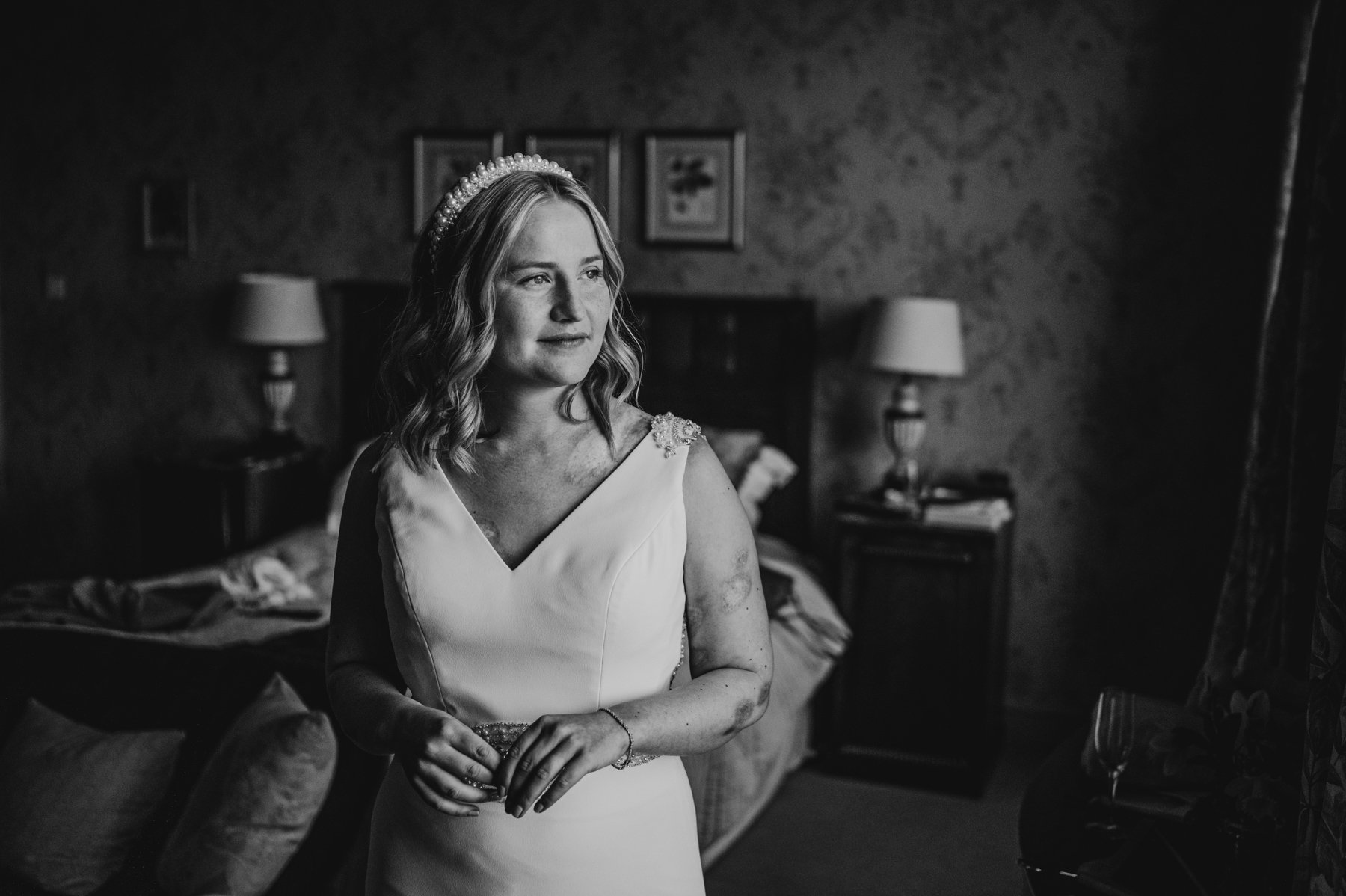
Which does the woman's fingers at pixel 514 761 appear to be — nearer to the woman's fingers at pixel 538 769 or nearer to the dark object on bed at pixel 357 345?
the woman's fingers at pixel 538 769

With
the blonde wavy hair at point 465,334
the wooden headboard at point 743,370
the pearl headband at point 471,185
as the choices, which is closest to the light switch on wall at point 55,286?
the wooden headboard at point 743,370

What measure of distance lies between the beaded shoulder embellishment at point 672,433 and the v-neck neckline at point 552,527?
14 mm

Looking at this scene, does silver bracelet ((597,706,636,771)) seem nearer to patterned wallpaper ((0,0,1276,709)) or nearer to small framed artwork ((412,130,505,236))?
patterned wallpaper ((0,0,1276,709))

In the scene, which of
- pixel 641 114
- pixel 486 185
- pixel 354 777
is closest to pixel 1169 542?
pixel 641 114

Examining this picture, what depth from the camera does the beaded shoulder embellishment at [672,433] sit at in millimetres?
1478

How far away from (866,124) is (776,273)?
1.93ft

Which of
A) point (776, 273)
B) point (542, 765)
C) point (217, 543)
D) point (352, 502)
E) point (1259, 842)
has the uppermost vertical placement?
point (776, 273)

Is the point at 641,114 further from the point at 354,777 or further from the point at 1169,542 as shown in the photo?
the point at 354,777

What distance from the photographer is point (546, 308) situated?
54.9 inches

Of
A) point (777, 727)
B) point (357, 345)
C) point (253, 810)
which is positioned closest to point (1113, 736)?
point (253, 810)

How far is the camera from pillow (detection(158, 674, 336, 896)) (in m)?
2.00

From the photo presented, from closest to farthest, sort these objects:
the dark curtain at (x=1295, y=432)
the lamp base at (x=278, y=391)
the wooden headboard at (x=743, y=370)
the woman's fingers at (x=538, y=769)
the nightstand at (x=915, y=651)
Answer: the woman's fingers at (x=538, y=769)
the dark curtain at (x=1295, y=432)
the nightstand at (x=915, y=651)
the wooden headboard at (x=743, y=370)
the lamp base at (x=278, y=391)

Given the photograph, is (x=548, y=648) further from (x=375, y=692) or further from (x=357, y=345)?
(x=357, y=345)

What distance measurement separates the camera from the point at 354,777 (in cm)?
221
